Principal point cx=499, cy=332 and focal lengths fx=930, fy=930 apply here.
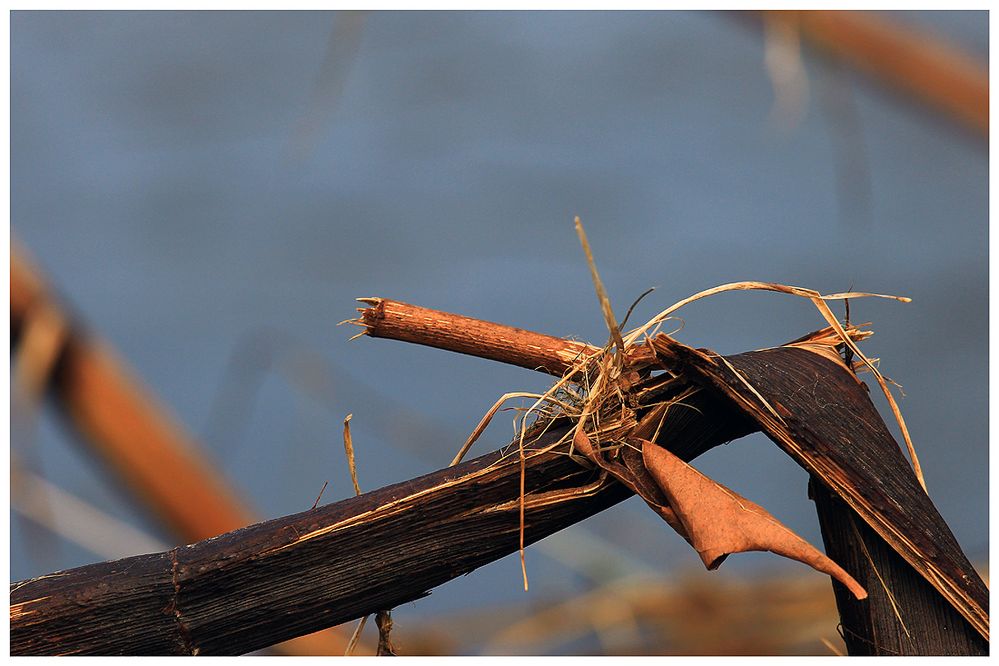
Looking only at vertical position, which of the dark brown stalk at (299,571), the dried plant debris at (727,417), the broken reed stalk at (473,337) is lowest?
the dark brown stalk at (299,571)

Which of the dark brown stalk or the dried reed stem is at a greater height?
the dried reed stem

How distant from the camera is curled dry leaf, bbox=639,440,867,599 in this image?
13 cm

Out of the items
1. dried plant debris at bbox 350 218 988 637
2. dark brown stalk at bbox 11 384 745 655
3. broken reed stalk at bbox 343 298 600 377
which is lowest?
→ dark brown stalk at bbox 11 384 745 655

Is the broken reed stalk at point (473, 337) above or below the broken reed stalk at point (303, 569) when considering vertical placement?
above

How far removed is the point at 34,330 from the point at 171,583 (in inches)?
11.2

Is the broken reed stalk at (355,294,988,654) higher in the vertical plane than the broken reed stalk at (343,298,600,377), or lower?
lower

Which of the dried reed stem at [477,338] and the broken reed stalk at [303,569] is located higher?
the dried reed stem at [477,338]

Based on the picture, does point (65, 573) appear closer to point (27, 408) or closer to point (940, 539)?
point (940, 539)

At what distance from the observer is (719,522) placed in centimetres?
13

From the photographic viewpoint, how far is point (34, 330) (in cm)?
38

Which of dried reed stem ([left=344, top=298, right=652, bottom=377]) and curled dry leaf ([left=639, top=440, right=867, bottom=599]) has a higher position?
dried reed stem ([left=344, top=298, right=652, bottom=377])

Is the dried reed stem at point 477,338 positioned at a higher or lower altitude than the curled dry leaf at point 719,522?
higher

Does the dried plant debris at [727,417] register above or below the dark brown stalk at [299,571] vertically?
above

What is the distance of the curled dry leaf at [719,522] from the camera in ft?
0.42
